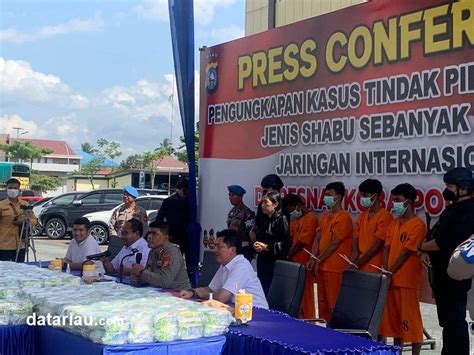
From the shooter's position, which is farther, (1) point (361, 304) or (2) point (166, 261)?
(2) point (166, 261)

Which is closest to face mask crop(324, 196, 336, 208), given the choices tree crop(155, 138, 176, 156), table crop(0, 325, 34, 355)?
table crop(0, 325, 34, 355)

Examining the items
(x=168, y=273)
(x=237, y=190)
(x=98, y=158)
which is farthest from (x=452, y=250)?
(x=98, y=158)

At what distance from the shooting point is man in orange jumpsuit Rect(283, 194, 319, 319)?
19.8 feet

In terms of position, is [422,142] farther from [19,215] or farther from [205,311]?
[19,215]

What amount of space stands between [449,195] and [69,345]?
8.90ft

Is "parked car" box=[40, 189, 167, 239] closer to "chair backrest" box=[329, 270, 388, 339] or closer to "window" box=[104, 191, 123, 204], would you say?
"window" box=[104, 191, 123, 204]

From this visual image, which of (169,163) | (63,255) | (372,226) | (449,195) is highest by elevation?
(169,163)

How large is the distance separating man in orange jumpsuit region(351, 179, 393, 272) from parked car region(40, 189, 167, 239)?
1145cm

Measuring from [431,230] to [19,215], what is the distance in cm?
489

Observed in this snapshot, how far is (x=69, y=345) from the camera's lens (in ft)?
10.7

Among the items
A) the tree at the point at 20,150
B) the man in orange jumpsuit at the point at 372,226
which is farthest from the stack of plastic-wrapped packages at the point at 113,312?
the tree at the point at 20,150

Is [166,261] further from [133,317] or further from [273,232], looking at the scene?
[133,317]

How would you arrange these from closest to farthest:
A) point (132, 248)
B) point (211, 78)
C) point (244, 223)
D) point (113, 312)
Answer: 1. point (113, 312)
2. point (132, 248)
3. point (244, 223)
4. point (211, 78)

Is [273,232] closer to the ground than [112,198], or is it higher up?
closer to the ground
